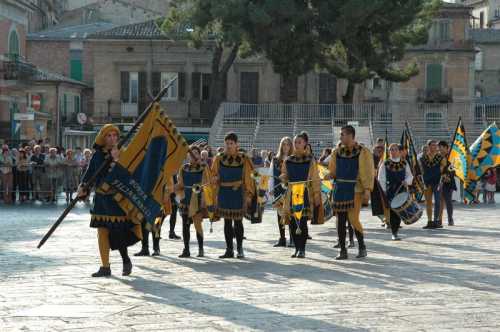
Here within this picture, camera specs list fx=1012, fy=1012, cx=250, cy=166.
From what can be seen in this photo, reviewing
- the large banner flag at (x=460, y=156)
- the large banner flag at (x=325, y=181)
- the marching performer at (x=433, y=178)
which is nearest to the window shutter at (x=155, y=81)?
the large banner flag at (x=460, y=156)

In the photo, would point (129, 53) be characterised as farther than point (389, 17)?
Yes

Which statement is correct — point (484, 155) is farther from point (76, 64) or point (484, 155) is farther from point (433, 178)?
point (76, 64)

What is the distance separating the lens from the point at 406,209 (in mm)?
17219

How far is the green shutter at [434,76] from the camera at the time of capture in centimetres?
6334

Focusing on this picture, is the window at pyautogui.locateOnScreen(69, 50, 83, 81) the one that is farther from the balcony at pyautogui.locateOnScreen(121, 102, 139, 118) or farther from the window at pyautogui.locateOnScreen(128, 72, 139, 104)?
the balcony at pyautogui.locateOnScreen(121, 102, 139, 118)

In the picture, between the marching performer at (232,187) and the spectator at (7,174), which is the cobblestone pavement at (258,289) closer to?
Result: the marching performer at (232,187)

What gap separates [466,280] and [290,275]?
2056 mm

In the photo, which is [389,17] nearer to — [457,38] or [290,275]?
[457,38]

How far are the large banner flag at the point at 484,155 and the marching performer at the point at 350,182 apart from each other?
10088mm

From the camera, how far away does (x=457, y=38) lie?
64.2 metres

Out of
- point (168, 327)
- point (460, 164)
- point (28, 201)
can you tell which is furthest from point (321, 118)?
Result: point (168, 327)

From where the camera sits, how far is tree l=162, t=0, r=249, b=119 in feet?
145

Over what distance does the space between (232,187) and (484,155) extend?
11.2 m

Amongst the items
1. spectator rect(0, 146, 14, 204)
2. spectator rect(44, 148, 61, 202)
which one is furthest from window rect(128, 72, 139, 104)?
spectator rect(0, 146, 14, 204)
